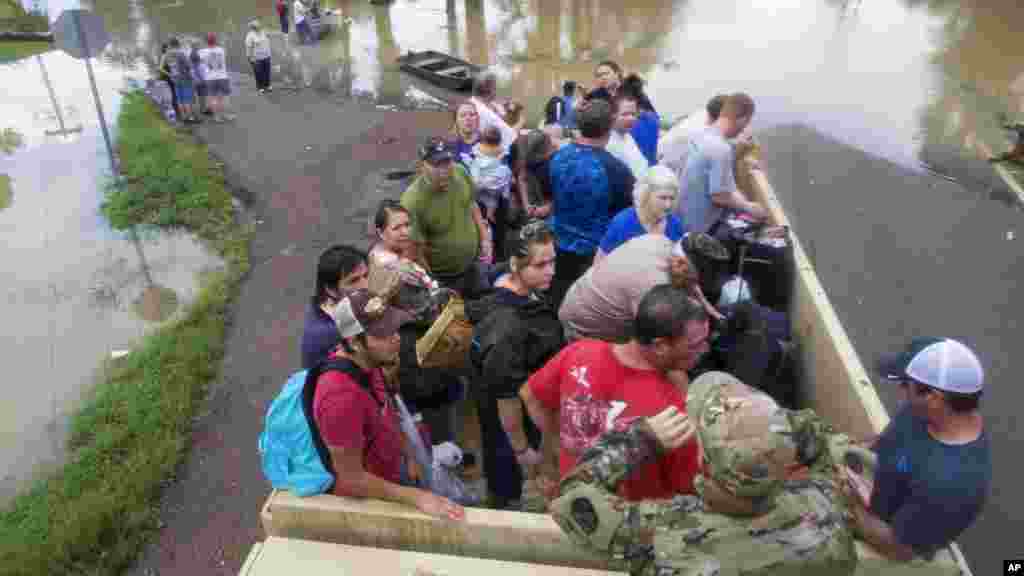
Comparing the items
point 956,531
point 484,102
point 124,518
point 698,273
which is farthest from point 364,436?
point 484,102

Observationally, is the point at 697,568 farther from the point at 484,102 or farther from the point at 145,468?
the point at 484,102

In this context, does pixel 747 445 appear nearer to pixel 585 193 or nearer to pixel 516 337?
pixel 516 337

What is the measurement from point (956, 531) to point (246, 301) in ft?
19.1

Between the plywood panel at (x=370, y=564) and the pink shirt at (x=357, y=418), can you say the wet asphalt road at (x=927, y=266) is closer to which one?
the plywood panel at (x=370, y=564)

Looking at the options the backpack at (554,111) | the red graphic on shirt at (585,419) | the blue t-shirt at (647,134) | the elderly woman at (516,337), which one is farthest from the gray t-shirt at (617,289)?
the backpack at (554,111)

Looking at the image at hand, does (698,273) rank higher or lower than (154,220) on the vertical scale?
higher

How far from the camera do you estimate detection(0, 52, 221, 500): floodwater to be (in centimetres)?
545

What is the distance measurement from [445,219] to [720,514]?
124 inches

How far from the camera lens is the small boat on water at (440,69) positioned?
1266cm

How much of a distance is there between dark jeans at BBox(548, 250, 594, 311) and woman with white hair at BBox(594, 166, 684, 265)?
2.05ft

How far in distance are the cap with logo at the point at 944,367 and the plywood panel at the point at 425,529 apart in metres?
1.34

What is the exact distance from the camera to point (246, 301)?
6.63m

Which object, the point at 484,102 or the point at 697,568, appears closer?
the point at 697,568

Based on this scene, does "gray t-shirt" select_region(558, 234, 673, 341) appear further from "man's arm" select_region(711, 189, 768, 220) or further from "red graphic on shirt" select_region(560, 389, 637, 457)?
"man's arm" select_region(711, 189, 768, 220)
